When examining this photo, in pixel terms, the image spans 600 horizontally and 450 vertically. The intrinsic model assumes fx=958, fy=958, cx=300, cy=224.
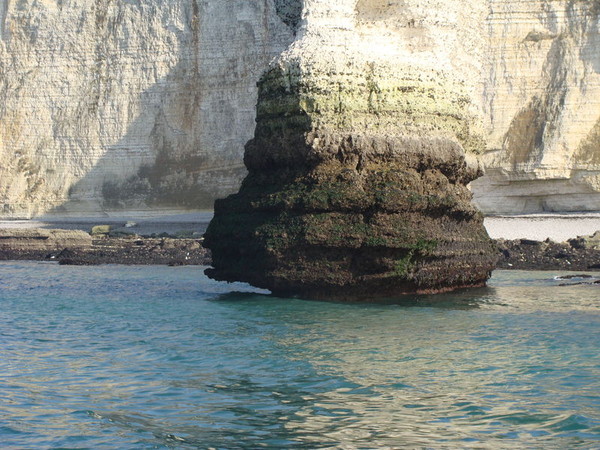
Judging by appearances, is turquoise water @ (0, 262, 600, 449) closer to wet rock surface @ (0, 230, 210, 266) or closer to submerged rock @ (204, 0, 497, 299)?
submerged rock @ (204, 0, 497, 299)

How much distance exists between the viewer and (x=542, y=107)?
1056 inches

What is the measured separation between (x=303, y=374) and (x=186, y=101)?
2545cm

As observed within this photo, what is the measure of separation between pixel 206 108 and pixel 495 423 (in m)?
26.6

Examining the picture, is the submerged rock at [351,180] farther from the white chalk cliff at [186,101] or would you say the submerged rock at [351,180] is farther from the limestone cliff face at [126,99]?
the limestone cliff face at [126,99]

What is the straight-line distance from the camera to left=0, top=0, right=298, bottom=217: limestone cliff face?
103 feet

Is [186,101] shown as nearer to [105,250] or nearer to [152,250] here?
[105,250]

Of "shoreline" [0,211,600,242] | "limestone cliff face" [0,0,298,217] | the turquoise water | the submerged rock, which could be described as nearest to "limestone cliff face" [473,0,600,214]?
"shoreline" [0,211,600,242]

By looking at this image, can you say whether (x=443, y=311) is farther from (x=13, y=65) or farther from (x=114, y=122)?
(x=13, y=65)

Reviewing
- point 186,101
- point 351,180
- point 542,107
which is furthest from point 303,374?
point 186,101

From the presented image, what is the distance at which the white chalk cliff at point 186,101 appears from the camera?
26.5m

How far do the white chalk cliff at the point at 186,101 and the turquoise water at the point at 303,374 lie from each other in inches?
584

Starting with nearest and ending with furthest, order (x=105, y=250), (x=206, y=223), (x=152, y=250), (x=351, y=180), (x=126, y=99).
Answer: (x=351, y=180) → (x=152, y=250) → (x=105, y=250) → (x=206, y=223) → (x=126, y=99)

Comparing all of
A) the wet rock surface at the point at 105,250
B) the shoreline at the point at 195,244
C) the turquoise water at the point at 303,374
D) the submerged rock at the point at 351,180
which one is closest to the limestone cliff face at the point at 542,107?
the shoreline at the point at 195,244

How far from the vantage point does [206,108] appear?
31.8m
